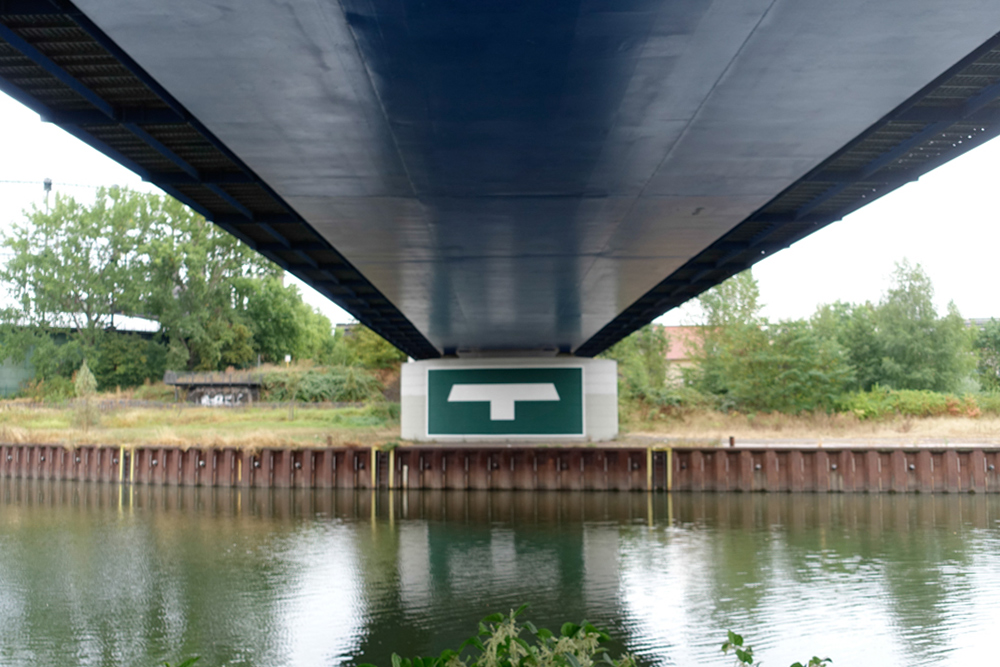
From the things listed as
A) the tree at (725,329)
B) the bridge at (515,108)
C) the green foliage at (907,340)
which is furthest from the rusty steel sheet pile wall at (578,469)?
the green foliage at (907,340)

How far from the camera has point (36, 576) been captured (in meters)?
15.4

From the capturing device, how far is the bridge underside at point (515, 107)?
661cm

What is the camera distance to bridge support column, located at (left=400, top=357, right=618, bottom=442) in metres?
34.3

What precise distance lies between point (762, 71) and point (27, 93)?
24.1 feet

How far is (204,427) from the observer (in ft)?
156

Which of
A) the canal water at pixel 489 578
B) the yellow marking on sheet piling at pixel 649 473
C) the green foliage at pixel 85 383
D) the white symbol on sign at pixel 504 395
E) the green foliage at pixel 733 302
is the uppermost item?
the green foliage at pixel 733 302

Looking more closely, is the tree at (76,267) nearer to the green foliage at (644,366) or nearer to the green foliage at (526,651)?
the green foliage at (644,366)

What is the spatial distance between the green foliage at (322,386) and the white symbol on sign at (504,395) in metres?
30.3

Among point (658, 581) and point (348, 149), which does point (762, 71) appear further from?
point (658, 581)

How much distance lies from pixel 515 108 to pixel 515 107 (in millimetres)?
24

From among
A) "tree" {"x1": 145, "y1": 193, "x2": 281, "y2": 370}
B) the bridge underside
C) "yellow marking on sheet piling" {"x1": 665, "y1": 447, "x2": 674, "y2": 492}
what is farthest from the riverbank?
the bridge underside

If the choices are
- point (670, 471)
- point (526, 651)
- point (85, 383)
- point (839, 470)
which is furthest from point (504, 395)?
point (526, 651)

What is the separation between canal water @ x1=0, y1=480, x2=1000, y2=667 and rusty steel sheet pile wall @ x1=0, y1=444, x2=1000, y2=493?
63.3 inches

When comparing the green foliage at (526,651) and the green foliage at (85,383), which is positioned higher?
the green foliage at (85,383)
